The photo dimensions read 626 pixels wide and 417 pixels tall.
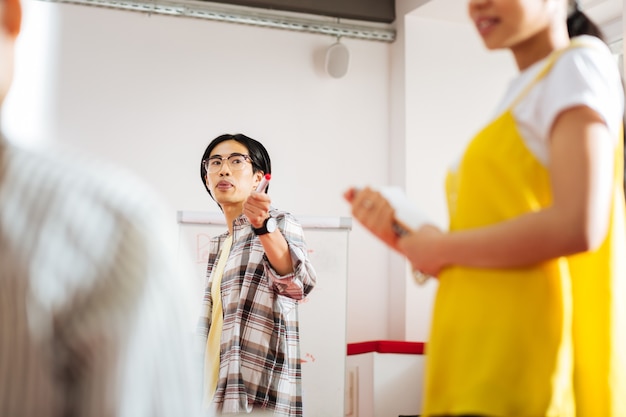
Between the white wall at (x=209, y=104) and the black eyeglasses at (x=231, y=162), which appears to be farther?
the white wall at (x=209, y=104)

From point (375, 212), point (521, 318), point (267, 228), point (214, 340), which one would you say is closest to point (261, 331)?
point (214, 340)

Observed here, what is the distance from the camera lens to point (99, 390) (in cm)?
35

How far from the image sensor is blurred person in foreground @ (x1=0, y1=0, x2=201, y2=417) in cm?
35

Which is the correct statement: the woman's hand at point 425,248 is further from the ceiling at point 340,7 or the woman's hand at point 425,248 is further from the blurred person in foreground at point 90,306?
the ceiling at point 340,7

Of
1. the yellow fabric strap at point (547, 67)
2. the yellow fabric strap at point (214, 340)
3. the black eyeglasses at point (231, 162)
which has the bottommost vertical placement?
the yellow fabric strap at point (214, 340)

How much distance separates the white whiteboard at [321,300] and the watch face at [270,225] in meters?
1.39

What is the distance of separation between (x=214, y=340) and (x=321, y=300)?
4.62ft

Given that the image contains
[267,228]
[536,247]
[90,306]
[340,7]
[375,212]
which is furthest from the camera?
[340,7]

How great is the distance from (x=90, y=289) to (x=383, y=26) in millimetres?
4386

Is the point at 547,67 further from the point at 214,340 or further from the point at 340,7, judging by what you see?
the point at 340,7

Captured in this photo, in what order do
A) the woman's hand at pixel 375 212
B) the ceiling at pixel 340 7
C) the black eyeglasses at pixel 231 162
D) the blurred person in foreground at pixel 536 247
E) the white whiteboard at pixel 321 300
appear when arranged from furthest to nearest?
the ceiling at pixel 340 7 < the white whiteboard at pixel 321 300 < the black eyeglasses at pixel 231 162 < the woman's hand at pixel 375 212 < the blurred person in foreground at pixel 536 247

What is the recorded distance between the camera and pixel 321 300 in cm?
385

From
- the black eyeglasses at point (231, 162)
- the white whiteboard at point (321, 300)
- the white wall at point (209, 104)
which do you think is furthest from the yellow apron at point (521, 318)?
the white wall at point (209, 104)

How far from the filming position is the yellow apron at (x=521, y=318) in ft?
2.43
